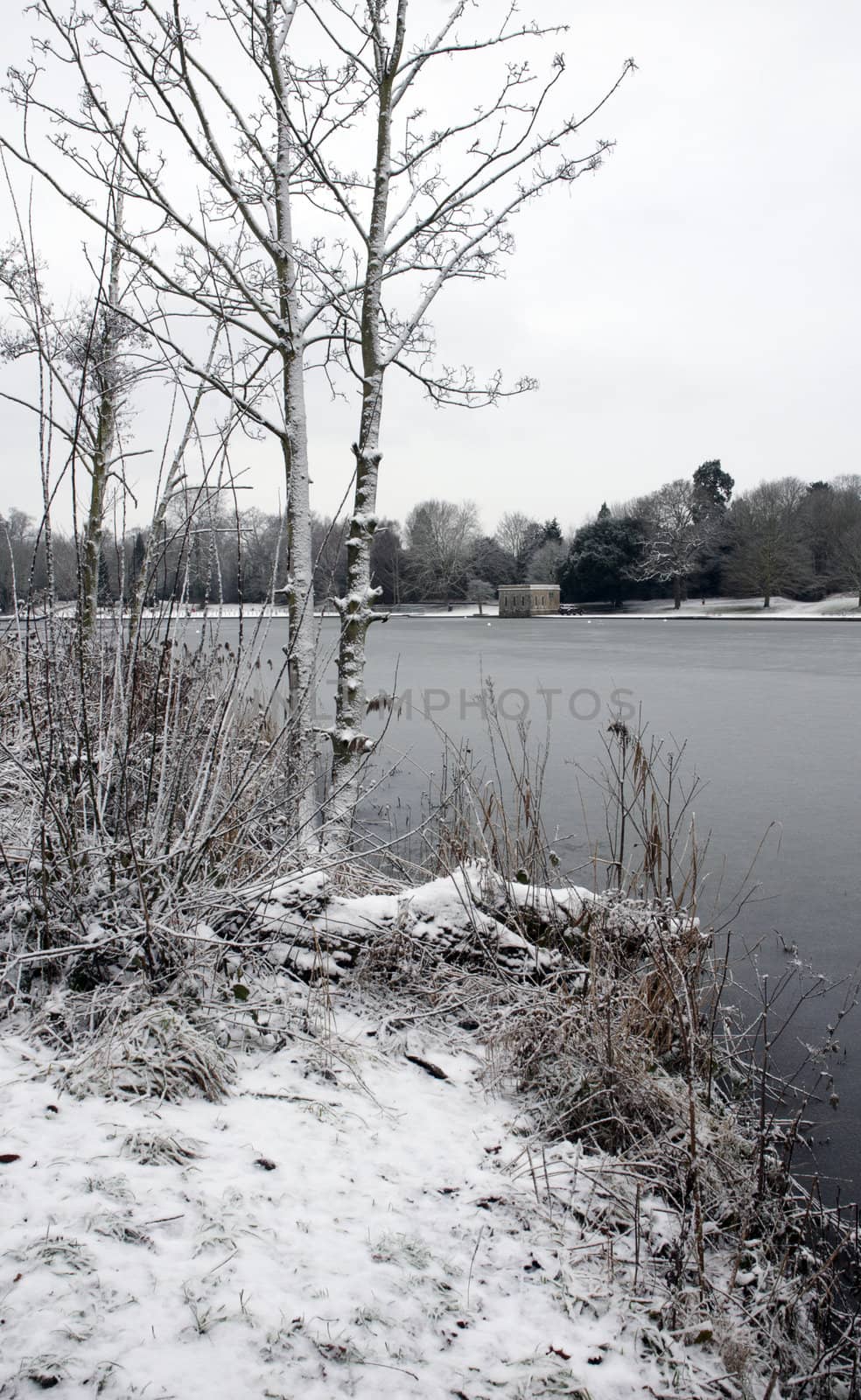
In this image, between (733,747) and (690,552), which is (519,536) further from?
(733,747)

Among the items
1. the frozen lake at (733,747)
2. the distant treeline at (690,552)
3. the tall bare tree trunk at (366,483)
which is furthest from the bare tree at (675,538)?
the tall bare tree trunk at (366,483)

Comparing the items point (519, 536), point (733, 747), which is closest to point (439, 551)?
point (519, 536)

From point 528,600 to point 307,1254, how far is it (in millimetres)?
54104

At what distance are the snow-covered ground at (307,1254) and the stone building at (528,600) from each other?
5281cm

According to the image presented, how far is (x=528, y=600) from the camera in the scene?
55.0m

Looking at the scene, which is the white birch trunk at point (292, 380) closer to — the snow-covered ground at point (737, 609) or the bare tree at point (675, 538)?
the snow-covered ground at point (737, 609)

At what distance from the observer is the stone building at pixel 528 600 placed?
55.0 m

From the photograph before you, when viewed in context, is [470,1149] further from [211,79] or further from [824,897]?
[211,79]

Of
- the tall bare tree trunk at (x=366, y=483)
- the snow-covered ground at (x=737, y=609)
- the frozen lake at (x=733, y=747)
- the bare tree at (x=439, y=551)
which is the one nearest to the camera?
the frozen lake at (x=733, y=747)

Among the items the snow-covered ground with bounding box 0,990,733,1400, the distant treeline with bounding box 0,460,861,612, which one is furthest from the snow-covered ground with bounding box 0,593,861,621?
the snow-covered ground with bounding box 0,990,733,1400

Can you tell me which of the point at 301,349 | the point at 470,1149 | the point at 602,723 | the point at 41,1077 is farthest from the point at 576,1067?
the point at 602,723

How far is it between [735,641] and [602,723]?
20.3 m

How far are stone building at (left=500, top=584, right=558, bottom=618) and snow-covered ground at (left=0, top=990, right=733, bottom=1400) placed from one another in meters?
52.8

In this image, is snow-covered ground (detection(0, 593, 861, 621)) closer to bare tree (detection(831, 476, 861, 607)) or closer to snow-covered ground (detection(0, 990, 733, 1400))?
bare tree (detection(831, 476, 861, 607))
